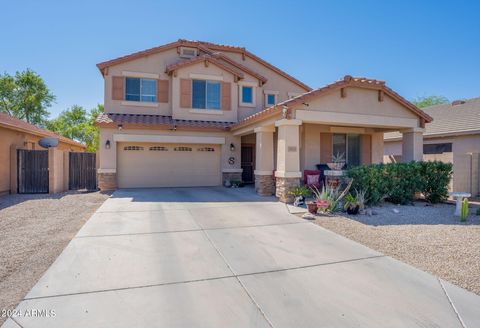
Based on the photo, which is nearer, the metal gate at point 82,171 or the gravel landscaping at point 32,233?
the gravel landscaping at point 32,233

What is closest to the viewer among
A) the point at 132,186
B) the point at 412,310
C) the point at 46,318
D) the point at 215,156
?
the point at 46,318

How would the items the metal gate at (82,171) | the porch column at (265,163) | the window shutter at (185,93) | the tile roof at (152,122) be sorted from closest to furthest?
the porch column at (265,163)
the tile roof at (152,122)
the metal gate at (82,171)
the window shutter at (185,93)

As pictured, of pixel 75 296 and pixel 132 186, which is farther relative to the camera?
pixel 132 186

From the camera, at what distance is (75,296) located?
368cm

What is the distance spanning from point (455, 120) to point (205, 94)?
14.5 meters

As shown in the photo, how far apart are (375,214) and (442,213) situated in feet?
7.42

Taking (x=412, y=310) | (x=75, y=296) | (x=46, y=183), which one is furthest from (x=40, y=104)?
(x=412, y=310)

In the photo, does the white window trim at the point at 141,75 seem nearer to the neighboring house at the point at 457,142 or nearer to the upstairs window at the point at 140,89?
the upstairs window at the point at 140,89

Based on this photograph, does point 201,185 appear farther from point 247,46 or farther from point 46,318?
point 46,318

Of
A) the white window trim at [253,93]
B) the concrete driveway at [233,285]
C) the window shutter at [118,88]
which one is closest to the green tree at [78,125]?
the window shutter at [118,88]

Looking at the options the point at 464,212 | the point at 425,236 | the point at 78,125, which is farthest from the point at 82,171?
the point at 78,125

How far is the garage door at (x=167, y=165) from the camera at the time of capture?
1485cm

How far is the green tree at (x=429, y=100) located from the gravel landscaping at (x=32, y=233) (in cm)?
5186

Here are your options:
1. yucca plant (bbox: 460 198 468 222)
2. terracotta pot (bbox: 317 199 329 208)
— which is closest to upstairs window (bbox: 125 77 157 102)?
terracotta pot (bbox: 317 199 329 208)
